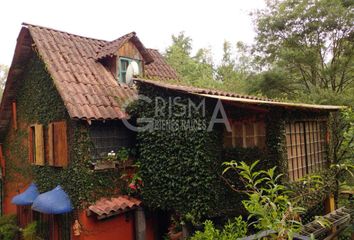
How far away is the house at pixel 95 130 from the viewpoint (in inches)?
303

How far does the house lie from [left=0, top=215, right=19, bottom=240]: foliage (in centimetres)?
36

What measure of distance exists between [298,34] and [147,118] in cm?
1285

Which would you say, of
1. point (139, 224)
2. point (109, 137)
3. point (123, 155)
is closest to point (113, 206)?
point (139, 224)

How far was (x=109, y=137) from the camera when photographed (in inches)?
360

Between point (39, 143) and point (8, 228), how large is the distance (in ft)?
14.0

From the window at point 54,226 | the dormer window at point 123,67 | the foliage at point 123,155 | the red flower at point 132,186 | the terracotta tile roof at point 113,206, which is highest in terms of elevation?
the dormer window at point 123,67

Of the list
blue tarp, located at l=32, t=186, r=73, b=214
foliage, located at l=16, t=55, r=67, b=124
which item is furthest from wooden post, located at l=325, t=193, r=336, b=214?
foliage, located at l=16, t=55, r=67, b=124

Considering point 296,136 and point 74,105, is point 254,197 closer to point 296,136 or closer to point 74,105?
point 296,136

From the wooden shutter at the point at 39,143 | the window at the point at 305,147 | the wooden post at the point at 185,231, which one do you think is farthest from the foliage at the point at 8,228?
the window at the point at 305,147

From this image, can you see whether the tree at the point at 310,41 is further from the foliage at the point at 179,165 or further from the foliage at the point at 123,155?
the foliage at the point at 123,155

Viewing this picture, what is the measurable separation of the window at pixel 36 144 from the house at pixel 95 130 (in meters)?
0.04

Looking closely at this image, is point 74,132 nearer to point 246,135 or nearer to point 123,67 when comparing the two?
point 123,67

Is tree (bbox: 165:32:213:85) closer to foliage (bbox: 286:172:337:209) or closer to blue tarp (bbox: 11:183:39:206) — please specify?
foliage (bbox: 286:172:337:209)

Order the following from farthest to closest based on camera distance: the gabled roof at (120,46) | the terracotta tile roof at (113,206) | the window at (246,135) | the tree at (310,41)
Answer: the tree at (310,41) < the gabled roof at (120,46) < the terracotta tile roof at (113,206) < the window at (246,135)
